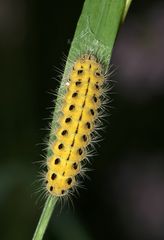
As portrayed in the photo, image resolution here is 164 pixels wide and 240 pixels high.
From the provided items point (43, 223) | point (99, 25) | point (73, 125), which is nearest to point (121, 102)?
point (73, 125)

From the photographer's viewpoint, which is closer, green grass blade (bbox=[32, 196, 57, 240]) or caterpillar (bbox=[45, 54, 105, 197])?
green grass blade (bbox=[32, 196, 57, 240])

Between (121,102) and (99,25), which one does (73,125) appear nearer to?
(99,25)

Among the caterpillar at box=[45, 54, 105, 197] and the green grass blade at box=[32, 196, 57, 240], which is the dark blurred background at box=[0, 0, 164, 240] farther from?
the green grass blade at box=[32, 196, 57, 240]

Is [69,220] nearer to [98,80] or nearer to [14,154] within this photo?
[14,154]

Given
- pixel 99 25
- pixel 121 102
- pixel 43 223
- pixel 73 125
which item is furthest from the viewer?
pixel 121 102

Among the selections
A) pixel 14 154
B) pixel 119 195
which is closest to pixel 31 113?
pixel 14 154

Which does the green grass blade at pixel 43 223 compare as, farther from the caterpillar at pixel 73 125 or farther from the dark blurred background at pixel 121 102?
the dark blurred background at pixel 121 102

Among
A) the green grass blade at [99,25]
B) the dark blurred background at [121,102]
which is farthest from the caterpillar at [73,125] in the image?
the dark blurred background at [121,102]

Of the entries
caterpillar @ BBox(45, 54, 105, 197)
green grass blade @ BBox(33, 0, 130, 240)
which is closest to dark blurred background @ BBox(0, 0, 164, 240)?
caterpillar @ BBox(45, 54, 105, 197)

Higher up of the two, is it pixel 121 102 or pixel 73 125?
pixel 121 102
